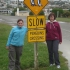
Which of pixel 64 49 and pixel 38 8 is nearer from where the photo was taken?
pixel 38 8

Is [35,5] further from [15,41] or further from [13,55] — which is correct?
[13,55]

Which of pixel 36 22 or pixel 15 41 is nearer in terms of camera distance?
pixel 15 41

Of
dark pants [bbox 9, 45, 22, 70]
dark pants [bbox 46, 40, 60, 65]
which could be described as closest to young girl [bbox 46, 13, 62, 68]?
dark pants [bbox 46, 40, 60, 65]

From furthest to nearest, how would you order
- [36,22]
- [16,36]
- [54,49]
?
1. [54,49]
2. [36,22]
3. [16,36]

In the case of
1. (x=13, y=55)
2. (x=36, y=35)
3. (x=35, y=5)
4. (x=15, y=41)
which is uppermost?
(x=35, y=5)

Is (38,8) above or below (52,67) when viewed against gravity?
above

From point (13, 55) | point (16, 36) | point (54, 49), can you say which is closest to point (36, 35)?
point (16, 36)

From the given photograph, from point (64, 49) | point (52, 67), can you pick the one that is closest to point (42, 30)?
point (52, 67)

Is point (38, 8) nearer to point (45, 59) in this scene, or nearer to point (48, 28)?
point (48, 28)

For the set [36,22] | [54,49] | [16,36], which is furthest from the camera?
[54,49]

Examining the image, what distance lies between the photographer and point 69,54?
37.9 feet

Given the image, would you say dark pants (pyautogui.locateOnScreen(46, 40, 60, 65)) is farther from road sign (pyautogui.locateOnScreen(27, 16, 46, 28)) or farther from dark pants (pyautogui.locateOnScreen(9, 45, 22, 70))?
dark pants (pyautogui.locateOnScreen(9, 45, 22, 70))

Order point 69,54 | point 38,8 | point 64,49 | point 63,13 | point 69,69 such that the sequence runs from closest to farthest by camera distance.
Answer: point 38,8 < point 69,69 < point 69,54 < point 64,49 < point 63,13

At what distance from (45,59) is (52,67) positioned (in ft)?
3.66
